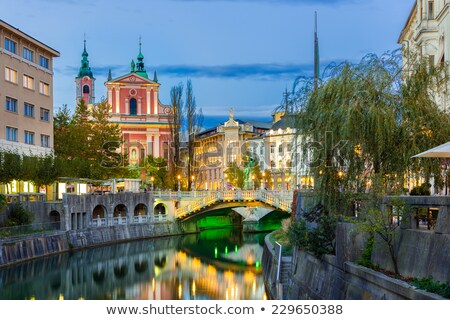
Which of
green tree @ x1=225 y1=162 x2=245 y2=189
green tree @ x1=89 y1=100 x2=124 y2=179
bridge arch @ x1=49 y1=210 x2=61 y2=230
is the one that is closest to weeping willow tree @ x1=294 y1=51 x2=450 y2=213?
bridge arch @ x1=49 y1=210 x2=61 y2=230

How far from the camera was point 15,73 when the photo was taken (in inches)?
2324

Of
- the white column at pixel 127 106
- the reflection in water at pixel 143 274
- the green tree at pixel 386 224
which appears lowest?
the reflection in water at pixel 143 274

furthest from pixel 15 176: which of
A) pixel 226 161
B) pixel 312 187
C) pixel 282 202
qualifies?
pixel 226 161

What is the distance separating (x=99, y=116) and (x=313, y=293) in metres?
55.1

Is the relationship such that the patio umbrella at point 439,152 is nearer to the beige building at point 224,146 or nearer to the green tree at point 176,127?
the green tree at point 176,127

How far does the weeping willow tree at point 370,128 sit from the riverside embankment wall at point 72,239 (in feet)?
77.8

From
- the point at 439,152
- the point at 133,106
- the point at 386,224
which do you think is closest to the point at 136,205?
the point at 133,106

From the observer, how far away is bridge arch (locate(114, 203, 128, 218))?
68137mm

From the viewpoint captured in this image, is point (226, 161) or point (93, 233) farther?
point (226, 161)

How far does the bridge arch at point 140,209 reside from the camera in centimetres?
7175

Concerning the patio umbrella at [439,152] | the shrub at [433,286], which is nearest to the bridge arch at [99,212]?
the patio umbrella at [439,152]

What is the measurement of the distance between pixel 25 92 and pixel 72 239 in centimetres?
1516
